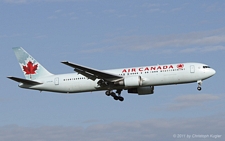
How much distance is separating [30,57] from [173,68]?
1979cm

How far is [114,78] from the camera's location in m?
65.5

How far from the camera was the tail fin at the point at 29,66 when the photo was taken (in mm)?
71062

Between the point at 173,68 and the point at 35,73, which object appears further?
the point at 35,73

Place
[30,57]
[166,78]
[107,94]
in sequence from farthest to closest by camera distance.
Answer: [30,57], [107,94], [166,78]

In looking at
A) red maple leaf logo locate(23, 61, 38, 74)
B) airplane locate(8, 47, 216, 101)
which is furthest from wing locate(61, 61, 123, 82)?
red maple leaf logo locate(23, 61, 38, 74)

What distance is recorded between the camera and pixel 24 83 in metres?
69.2

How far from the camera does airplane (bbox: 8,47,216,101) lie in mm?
64000

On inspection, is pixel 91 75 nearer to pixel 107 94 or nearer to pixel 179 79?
pixel 107 94

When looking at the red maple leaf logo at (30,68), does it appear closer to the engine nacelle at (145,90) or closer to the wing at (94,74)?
the wing at (94,74)

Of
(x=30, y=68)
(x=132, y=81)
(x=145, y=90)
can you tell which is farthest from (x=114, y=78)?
(x=30, y=68)

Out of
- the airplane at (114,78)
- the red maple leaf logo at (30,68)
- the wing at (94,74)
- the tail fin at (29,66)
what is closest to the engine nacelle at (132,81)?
the airplane at (114,78)

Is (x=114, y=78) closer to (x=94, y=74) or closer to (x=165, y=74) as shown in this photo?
(x=94, y=74)

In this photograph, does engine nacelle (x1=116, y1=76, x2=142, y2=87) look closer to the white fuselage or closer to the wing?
the white fuselage

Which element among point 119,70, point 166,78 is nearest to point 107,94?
point 119,70
